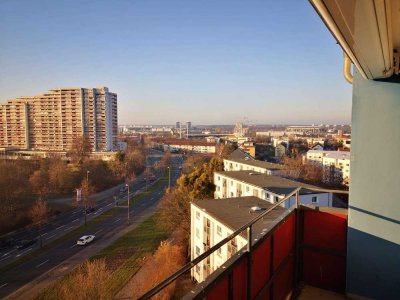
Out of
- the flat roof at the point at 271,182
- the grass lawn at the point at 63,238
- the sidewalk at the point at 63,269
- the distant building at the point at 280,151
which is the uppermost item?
the flat roof at the point at 271,182

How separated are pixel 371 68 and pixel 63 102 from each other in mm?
39250

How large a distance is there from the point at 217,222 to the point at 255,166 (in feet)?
38.5

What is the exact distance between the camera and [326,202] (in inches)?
449

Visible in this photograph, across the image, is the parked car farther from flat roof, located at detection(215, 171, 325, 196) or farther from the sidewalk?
flat roof, located at detection(215, 171, 325, 196)

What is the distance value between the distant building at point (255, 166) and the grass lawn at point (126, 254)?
7.52 meters

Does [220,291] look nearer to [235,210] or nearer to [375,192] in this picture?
[375,192]

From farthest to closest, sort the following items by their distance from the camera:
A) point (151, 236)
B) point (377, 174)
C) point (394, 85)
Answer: point (151, 236)
point (377, 174)
point (394, 85)

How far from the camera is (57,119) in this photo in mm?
36125

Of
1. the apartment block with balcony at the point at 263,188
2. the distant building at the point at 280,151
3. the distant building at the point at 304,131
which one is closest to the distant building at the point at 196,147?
the distant building at the point at 280,151

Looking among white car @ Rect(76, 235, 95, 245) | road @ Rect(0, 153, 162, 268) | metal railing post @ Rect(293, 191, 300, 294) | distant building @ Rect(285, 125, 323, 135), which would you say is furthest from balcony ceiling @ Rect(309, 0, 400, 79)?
distant building @ Rect(285, 125, 323, 135)

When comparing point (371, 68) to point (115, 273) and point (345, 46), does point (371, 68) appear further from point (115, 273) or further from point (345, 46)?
point (115, 273)

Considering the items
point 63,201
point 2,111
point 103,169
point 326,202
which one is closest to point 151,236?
point 326,202

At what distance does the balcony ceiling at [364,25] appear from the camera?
0.75m

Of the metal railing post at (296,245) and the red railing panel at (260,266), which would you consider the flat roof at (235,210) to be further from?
the red railing panel at (260,266)
